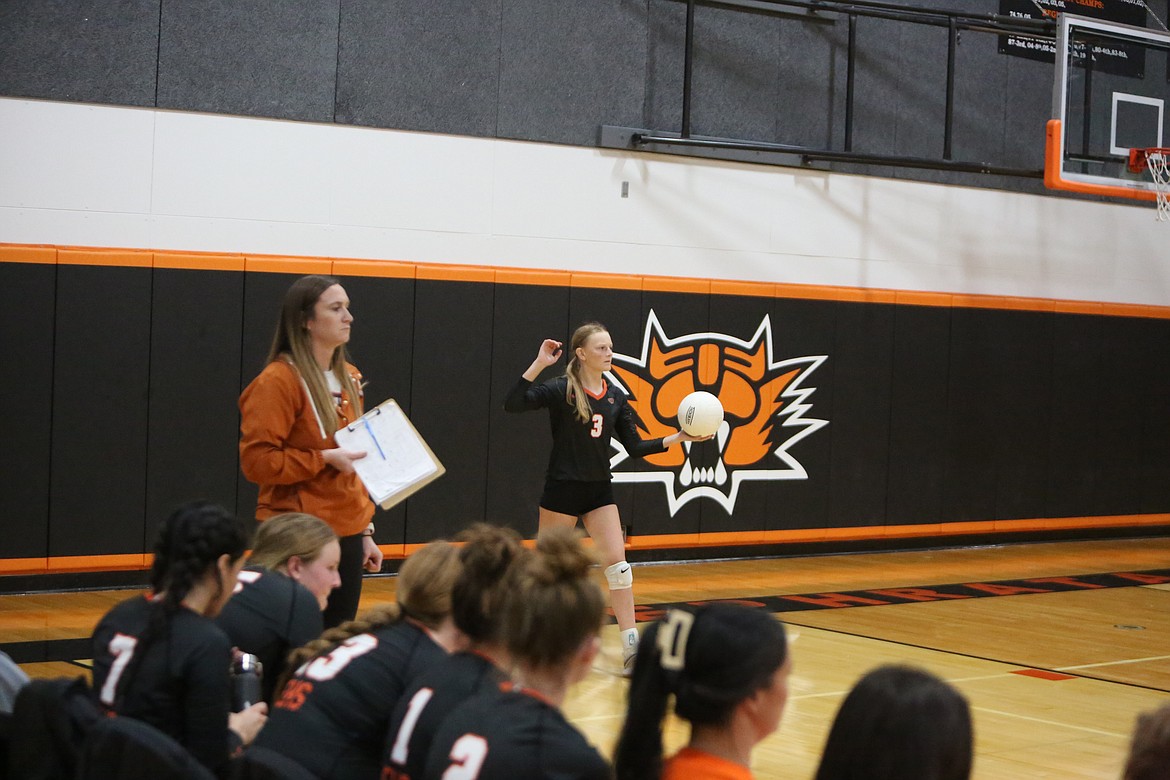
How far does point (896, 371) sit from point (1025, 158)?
2.49m

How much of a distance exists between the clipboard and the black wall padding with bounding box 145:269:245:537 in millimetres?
4690

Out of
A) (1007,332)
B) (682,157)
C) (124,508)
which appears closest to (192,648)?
(124,508)

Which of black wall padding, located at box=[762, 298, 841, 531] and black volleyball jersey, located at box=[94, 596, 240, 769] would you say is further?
black wall padding, located at box=[762, 298, 841, 531]

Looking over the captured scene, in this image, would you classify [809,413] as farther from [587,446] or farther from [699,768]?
A: [699,768]

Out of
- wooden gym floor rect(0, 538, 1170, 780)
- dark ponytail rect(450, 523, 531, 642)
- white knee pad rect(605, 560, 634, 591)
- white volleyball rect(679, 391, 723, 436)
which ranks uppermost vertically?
white volleyball rect(679, 391, 723, 436)

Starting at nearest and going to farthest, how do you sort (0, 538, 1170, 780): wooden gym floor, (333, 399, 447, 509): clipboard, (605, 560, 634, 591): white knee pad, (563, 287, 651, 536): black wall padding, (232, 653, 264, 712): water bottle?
(232, 653, 264, 712): water bottle → (333, 399, 447, 509): clipboard → (0, 538, 1170, 780): wooden gym floor → (605, 560, 634, 591): white knee pad → (563, 287, 651, 536): black wall padding

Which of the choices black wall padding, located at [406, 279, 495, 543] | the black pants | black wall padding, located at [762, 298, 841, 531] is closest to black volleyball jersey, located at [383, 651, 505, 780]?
the black pants

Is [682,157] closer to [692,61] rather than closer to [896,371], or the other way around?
[692,61]

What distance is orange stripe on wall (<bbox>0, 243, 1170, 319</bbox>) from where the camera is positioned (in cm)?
852

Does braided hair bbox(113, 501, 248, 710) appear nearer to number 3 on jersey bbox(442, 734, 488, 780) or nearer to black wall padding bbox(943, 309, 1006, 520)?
number 3 on jersey bbox(442, 734, 488, 780)

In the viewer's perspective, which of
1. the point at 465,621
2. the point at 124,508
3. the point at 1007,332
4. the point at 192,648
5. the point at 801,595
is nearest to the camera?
the point at 465,621

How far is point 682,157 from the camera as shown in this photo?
1082 cm

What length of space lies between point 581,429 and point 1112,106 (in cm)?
836

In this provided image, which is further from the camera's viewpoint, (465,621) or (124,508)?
(124,508)
